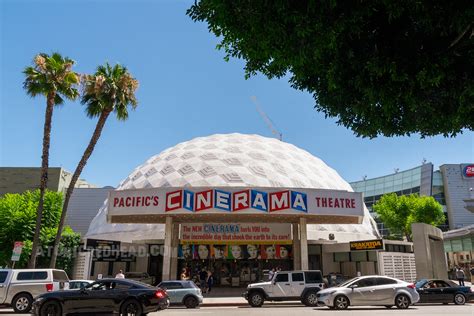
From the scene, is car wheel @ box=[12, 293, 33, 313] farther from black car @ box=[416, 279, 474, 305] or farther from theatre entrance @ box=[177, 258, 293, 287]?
black car @ box=[416, 279, 474, 305]

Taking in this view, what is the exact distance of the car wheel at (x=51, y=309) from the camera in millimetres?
11906

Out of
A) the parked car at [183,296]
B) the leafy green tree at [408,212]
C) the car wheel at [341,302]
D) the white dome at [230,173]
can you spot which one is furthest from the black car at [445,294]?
the leafy green tree at [408,212]

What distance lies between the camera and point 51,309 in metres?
12.0

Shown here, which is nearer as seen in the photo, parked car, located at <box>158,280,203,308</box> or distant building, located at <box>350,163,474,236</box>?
parked car, located at <box>158,280,203,308</box>

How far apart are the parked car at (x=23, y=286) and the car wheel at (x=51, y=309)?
4053 millimetres

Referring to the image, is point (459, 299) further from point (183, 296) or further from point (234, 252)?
point (234, 252)

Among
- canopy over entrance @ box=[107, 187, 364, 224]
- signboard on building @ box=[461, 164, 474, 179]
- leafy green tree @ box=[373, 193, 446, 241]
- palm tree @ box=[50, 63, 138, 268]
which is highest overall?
signboard on building @ box=[461, 164, 474, 179]

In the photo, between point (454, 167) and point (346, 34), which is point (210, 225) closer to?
point (346, 34)

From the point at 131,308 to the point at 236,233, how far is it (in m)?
17.1

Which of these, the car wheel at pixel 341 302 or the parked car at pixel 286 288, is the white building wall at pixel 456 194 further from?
the car wheel at pixel 341 302

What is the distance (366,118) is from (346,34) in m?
2.32

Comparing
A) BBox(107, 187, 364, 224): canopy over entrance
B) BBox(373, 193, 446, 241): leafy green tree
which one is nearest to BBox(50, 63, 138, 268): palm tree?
BBox(107, 187, 364, 224): canopy over entrance

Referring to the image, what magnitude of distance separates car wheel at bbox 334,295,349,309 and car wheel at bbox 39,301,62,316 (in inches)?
410

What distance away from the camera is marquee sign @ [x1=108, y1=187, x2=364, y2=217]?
22078mm
